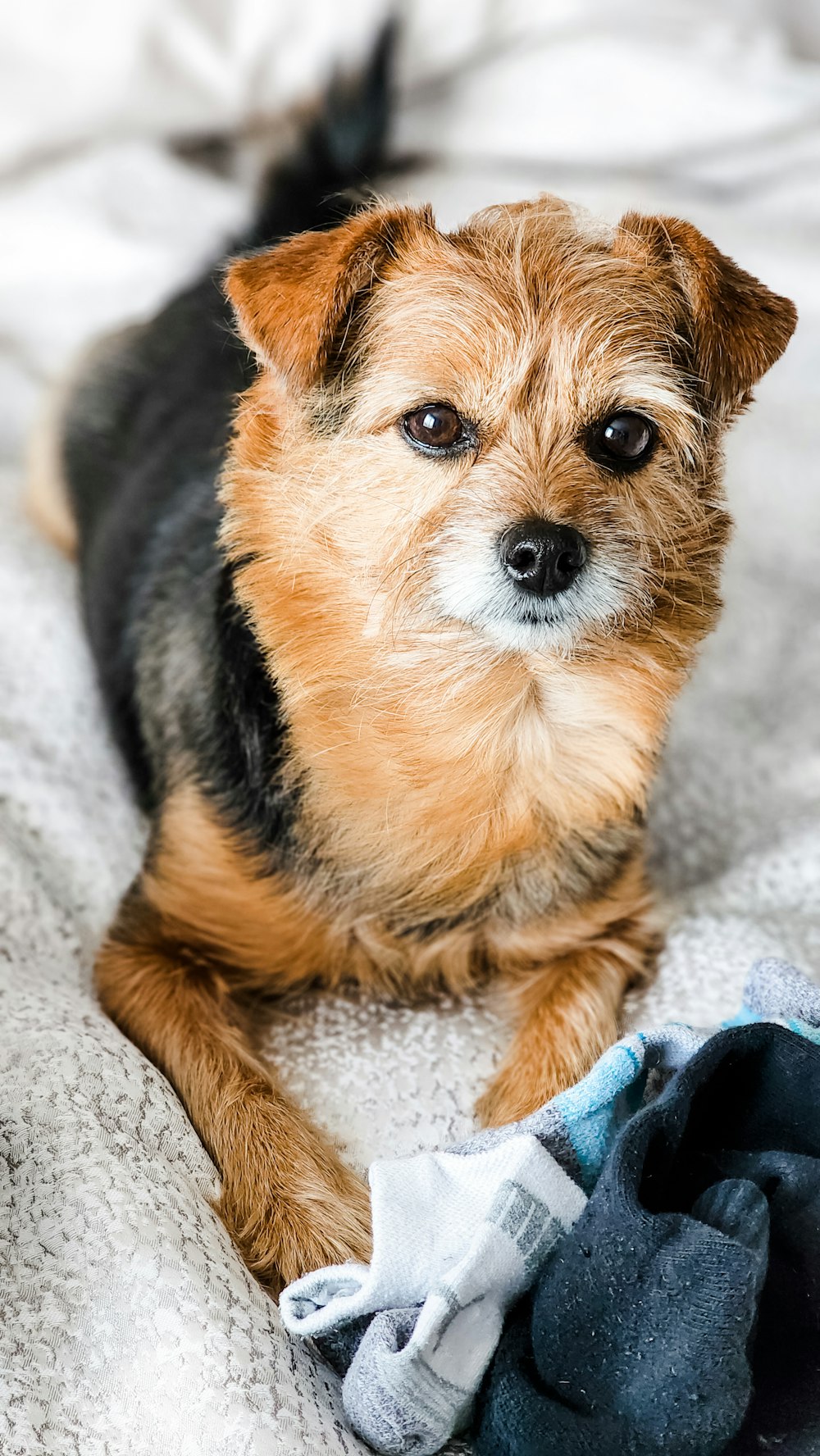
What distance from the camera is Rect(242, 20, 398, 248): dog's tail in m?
3.29

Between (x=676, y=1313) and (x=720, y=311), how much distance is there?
53.6 inches

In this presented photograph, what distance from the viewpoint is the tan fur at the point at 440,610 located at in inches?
75.5

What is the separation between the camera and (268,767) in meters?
2.24

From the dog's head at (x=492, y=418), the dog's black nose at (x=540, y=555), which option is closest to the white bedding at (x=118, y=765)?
the dog's head at (x=492, y=418)

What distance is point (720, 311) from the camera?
78.4 inches

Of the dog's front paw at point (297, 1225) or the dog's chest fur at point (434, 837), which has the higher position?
the dog's chest fur at point (434, 837)

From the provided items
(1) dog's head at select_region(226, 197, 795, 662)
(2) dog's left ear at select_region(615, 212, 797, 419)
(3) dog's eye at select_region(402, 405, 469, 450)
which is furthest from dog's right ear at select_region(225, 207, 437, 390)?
(2) dog's left ear at select_region(615, 212, 797, 419)

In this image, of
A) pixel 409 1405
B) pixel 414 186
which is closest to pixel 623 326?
pixel 409 1405

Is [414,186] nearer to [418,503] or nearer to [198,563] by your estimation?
[198,563]

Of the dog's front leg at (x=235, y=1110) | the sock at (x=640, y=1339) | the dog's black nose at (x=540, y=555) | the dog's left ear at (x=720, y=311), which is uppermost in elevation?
the dog's left ear at (x=720, y=311)

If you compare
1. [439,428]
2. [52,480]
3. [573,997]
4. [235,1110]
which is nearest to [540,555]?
[439,428]

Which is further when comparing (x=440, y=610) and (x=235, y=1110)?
(x=235, y=1110)

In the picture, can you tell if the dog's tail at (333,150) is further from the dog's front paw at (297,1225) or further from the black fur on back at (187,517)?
the dog's front paw at (297,1225)

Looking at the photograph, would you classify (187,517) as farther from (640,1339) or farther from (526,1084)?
(640,1339)
